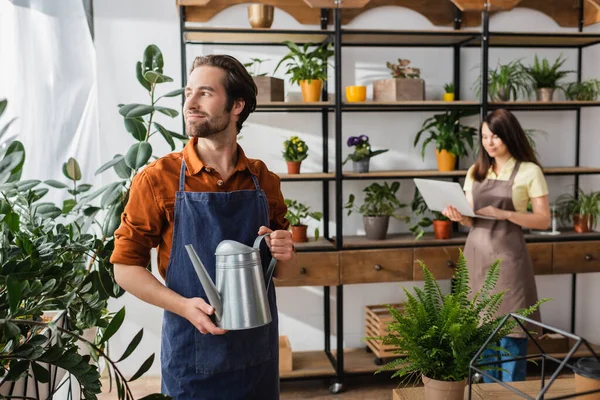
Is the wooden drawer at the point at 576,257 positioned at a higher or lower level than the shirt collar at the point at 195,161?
lower

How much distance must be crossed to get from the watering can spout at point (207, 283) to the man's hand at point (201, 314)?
0.02 m

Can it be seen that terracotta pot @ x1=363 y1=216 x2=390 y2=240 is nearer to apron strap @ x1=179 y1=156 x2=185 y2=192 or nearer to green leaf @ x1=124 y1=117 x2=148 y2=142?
green leaf @ x1=124 y1=117 x2=148 y2=142

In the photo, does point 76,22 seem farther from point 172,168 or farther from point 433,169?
point 433,169

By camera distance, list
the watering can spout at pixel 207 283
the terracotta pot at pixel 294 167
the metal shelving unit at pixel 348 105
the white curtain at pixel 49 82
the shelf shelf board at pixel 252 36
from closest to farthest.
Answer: the watering can spout at pixel 207 283
the white curtain at pixel 49 82
the shelf shelf board at pixel 252 36
the metal shelving unit at pixel 348 105
the terracotta pot at pixel 294 167

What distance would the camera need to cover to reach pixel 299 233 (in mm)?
3443

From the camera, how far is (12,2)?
2.27 meters

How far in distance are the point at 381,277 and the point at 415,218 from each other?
2.02 feet

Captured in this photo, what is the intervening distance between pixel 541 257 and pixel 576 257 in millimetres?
217

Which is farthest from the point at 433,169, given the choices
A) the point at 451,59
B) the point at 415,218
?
the point at 451,59

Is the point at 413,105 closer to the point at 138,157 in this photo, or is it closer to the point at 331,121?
the point at 331,121

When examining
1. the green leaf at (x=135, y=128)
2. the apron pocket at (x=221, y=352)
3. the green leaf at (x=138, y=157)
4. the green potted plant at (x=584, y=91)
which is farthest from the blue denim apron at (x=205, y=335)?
the green potted plant at (x=584, y=91)

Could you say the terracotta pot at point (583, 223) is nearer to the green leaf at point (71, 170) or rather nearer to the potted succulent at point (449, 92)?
the potted succulent at point (449, 92)

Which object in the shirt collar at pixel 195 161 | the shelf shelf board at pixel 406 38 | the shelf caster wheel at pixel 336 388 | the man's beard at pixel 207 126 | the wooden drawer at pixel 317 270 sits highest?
the shelf shelf board at pixel 406 38

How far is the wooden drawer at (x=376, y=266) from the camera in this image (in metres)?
3.33
